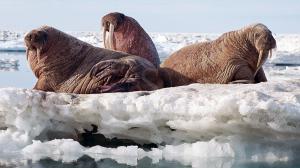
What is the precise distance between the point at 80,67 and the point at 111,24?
1427 mm

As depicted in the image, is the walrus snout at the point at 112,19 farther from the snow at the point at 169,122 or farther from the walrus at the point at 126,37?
the snow at the point at 169,122

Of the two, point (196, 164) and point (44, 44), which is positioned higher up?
point (44, 44)

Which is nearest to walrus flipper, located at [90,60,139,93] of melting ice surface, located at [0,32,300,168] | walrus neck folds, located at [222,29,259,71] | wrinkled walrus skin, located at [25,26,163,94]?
wrinkled walrus skin, located at [25,26,163,94]

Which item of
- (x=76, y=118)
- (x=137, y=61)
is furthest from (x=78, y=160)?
(x=137, y=61)

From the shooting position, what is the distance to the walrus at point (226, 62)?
6668mm

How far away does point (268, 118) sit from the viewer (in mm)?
4465

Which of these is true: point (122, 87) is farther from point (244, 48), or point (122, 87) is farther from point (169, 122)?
point (244, 48)

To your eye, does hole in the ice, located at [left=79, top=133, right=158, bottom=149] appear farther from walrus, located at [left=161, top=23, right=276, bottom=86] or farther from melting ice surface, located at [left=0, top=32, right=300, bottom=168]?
walrus, located at [left=161, top=23, right=276, bottom=86]

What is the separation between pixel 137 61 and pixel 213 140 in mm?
1620

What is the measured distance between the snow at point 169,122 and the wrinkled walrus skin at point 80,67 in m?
0.80

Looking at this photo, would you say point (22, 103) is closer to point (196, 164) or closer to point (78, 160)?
point (78, 160)

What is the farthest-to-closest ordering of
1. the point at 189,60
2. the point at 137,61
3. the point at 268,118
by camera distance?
the point at 189,60
the point at 137,61
the point at 268,118

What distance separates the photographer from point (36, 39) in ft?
20.9

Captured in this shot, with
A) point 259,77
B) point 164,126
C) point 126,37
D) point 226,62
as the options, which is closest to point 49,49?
point 126,37
